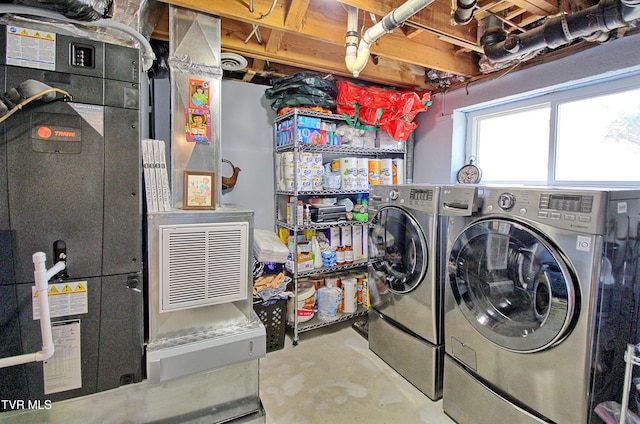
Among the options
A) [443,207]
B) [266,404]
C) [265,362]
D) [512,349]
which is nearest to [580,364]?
[512,349]

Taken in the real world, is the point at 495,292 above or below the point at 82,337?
above

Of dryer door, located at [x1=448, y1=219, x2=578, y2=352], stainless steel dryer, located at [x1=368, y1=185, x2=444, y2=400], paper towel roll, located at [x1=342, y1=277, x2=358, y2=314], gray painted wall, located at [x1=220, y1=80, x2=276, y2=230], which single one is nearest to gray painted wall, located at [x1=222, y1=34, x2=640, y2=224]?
gray painted wall, located at [x1=220, y1=80, x2=276, y2=230]

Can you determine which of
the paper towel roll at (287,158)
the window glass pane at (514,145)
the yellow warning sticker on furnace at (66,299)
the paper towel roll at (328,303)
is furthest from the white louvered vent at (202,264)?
the window glass pane at (514,145)

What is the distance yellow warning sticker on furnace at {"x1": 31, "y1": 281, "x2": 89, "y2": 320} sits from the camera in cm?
124

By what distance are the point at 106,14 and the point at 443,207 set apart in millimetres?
1874

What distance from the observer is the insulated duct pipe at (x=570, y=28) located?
4.33 ft

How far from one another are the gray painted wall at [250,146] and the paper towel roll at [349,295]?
0.92 meters

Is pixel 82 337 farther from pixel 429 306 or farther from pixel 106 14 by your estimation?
pixel 429 306

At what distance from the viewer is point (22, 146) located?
1182 mm

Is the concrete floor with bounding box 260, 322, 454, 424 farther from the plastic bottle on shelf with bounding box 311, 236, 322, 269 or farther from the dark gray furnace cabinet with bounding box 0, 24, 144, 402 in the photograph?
the dark gray furnace cabinet with bounding box 0, 24, 144, 402

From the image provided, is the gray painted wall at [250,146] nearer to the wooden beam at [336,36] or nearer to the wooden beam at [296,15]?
the wooden beam at [336,36]

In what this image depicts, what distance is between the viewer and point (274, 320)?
2.42 meters

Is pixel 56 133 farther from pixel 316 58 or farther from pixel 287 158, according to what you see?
pixel 316 58

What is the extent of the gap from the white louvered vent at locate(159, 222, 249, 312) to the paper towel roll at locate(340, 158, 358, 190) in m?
1.33
